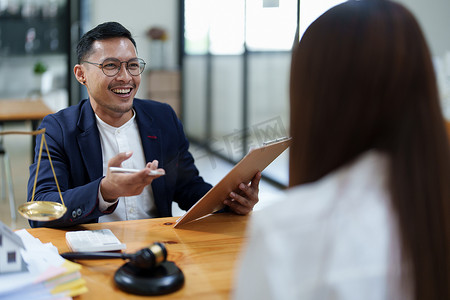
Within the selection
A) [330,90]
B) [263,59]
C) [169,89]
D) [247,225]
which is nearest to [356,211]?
[330,90]

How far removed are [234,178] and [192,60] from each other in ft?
19.0

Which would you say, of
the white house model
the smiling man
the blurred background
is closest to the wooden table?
the white house model

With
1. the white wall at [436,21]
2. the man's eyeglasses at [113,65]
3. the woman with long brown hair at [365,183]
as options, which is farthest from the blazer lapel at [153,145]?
the white wall at [436,21]

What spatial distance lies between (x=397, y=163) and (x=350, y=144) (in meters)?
0.07

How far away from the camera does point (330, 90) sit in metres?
0.80

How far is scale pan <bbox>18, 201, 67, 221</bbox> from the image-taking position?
4.35 feet

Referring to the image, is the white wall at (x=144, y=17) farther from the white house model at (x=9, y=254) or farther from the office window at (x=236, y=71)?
the white house model at (x=9, y=254)

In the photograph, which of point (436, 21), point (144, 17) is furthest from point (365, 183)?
point (144, 17)

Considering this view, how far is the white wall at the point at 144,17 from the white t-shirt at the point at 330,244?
645 centimetres

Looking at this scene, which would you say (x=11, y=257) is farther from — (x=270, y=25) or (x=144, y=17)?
(x=144, y=17)

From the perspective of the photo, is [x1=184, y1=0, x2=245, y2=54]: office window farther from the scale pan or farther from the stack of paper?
the stack of paper

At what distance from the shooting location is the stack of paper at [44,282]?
3.34ft

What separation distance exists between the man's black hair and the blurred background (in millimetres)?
2453

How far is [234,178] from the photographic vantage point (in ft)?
4.94
